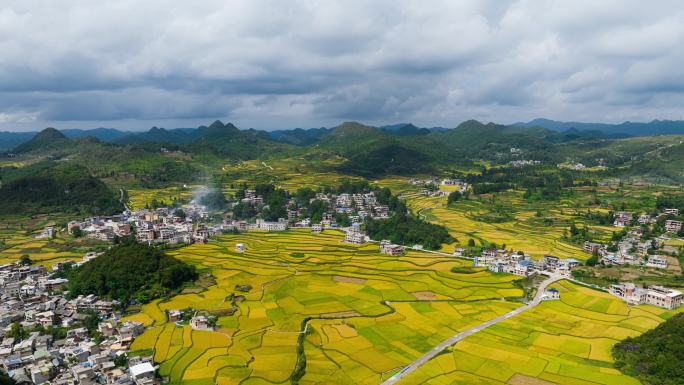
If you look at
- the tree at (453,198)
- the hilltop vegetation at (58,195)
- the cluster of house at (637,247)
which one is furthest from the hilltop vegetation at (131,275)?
the tree at (453,198)

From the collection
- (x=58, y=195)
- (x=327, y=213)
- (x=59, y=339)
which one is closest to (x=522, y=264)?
(x=327, y=213)

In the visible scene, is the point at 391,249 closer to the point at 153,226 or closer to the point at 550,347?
the point at 550,347

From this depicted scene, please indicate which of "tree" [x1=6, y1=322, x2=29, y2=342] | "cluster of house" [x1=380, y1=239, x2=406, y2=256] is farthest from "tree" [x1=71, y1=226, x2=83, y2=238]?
"cluster of house" [x1=380, y1=239, x2=406, y2=256]

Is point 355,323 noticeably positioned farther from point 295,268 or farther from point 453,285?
point 295,268

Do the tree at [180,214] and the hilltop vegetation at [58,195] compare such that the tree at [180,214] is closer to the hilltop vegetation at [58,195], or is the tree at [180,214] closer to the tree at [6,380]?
the hilltop vegetation at [58,195]

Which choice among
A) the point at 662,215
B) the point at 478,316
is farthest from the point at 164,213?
A: the point at 662,215

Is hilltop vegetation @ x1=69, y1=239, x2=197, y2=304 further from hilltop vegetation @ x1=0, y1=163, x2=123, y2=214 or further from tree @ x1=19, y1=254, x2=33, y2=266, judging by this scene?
hilltop vegetation @ x1=0, y1=163, x2=123, y2=214
